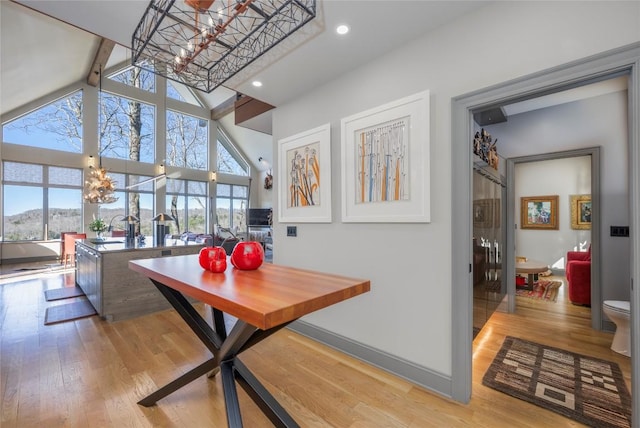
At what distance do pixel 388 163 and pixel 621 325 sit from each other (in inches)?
106

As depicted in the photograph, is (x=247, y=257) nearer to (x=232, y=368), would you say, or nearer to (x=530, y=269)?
(x=232, y=368)

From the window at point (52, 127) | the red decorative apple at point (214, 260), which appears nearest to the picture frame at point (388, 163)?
the red decorative apple at point (214, 260)

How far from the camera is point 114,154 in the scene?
8.38 metres

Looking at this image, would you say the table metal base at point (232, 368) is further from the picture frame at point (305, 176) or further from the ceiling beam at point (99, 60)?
the ceiling beam at point (99, 60)

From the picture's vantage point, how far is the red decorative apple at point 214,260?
1.59 metres

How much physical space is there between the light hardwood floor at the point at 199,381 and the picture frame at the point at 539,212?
315 cm

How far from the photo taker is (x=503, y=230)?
12.3 ft

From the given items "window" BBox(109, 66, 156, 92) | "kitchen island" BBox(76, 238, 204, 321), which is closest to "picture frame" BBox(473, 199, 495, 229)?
"kitchen island" BBox(76, 238, 204, 321)

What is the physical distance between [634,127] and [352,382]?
89.1 inches

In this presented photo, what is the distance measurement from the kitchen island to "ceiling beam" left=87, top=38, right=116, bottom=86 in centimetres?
562

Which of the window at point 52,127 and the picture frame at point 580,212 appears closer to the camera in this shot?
the picture frame at point 580,212

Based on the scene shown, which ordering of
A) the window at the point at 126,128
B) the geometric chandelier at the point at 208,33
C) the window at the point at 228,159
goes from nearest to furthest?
the geometric chandelier at the point at 208,33 < the window at the point at 126,128 < the window at the point at 228,159

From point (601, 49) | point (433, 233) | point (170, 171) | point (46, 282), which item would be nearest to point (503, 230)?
point (433, 233)

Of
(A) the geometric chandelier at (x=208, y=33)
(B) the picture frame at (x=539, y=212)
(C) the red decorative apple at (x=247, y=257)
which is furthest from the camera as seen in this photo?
(B) the picture frame at (x=539, y=212)
